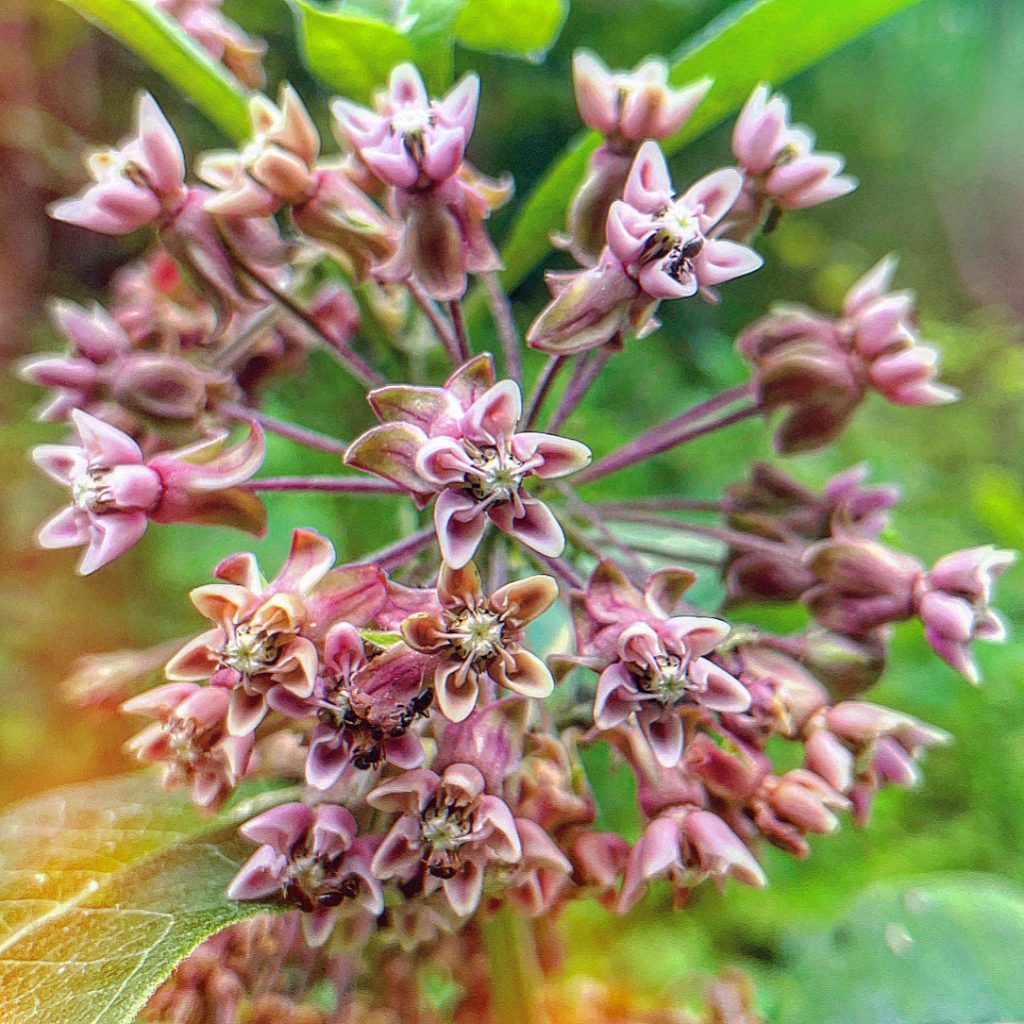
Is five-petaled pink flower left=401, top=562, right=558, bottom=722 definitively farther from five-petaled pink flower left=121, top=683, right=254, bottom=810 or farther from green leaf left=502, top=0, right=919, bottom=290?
green leaf left=502, top=0, right=919, bottom=290

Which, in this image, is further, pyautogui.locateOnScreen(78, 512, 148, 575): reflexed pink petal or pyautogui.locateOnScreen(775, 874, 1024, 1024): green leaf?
pyautogui.locateOnScreen(775, 874, 1024, 1024): green leaf

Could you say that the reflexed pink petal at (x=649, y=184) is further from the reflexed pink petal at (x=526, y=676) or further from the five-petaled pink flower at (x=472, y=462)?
the reflexed pink petal at (x=526, y=676)

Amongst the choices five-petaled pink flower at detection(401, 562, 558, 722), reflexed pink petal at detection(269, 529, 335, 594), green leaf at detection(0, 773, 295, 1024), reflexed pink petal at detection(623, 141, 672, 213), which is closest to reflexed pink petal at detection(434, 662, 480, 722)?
five-petaled pink flower at detection(401, 562, 558, 722)

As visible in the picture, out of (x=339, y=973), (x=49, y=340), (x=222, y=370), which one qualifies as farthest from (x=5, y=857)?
(x=49, y=340)

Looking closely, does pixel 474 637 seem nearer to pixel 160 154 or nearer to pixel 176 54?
pixel 160 154

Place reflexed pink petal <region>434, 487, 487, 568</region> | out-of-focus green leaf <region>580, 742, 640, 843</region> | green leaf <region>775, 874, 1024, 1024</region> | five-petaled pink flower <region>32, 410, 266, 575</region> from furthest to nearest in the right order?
out-of-focus green leaf <region>580, 742, 640, 843</region> < green leaf <region>775, 874, 1024, 1024</region> < five-petaled pink flower <region>32, 410, 266, 575</region> < reflexed pink petal <region>434, 487, 487, 568</region>

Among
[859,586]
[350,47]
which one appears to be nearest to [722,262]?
[859,586]
